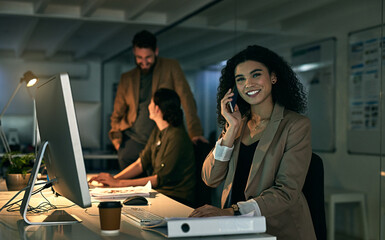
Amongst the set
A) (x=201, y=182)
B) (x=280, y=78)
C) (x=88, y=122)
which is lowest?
(x=201, y=182)

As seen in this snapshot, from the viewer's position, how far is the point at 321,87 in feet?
12.4

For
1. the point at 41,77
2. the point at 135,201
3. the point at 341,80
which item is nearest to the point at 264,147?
the point at 135,201

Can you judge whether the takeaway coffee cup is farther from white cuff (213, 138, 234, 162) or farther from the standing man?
the standing man

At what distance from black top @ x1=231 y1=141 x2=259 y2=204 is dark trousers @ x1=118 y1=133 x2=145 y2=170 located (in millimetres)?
2209

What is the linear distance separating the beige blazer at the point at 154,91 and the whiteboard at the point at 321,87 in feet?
3.52

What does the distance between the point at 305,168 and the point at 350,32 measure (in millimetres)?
1800

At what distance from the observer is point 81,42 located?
811cm

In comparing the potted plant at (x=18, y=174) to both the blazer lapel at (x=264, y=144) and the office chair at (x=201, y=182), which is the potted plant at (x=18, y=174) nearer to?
the office chair at (x=201, y=182)

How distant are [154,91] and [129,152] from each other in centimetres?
59

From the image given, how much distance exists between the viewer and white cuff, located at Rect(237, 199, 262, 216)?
1922 millimetres

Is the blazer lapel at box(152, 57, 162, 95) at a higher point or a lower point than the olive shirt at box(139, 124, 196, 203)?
higher

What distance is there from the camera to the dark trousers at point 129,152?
4.44 metres

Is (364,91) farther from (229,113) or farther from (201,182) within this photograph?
(229,113)

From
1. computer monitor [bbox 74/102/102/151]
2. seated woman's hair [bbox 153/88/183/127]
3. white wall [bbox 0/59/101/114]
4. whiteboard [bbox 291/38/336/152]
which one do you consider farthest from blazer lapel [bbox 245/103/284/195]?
white wall [bbox 0/59/101/114]
